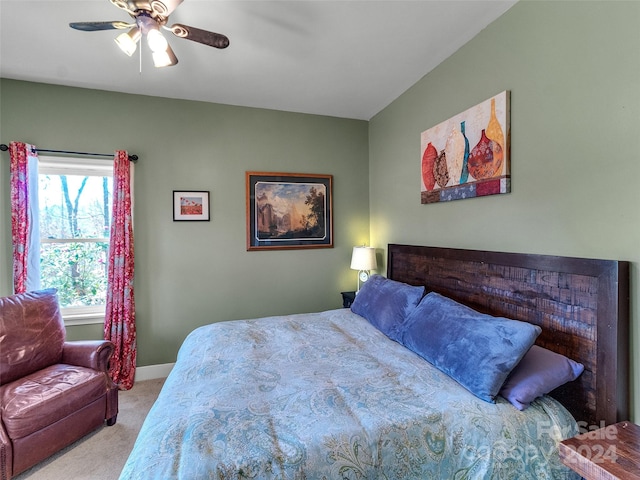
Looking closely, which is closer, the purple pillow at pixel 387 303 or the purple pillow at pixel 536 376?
the purple pillow at pixel 536 376

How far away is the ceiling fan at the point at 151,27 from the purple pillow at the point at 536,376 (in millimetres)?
2318

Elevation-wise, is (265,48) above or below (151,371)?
above

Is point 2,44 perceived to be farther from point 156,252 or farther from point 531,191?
point 531,191

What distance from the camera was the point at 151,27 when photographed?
1560 mm

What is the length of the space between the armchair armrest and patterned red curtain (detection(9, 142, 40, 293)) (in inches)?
32.9

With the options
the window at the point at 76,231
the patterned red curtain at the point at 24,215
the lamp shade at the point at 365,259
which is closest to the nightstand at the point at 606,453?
the lamp shade at the point at 365,259

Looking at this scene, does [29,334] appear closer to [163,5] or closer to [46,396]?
[46,396]

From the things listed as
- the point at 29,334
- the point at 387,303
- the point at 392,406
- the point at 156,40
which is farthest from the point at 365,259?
the point at 29,334

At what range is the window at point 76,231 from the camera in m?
2.86

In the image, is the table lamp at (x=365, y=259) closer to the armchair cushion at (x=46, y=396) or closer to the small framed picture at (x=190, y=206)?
the small framed picture at (x=190, y=206)

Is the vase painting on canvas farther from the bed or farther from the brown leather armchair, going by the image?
the brown leather armchair

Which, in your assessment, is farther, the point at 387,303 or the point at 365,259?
the point at 365,259

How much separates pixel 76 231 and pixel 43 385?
1.55m

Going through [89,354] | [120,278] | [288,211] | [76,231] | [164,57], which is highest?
[164,57]
